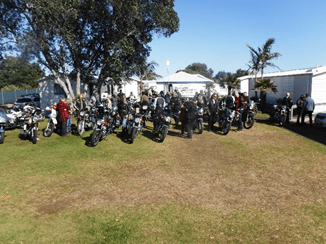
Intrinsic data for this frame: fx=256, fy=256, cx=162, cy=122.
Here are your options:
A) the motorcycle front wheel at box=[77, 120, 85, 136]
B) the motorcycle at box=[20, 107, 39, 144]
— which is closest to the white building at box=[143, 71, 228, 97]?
the motorcycle front wheel at box=[77, 120, 85, 136]

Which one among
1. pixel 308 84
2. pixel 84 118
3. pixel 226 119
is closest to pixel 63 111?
pixel 84 118

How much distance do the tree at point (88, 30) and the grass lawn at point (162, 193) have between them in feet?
26.7

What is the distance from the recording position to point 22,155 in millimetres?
9070

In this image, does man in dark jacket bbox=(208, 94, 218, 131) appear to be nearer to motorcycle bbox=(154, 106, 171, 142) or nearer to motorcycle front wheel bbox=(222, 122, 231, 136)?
motorcycle front wheel bbox=(222, 122, 231, 136)

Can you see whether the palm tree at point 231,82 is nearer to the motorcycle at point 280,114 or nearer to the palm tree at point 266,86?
the palm tree at point 266,86

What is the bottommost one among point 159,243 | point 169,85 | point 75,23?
point 159,243

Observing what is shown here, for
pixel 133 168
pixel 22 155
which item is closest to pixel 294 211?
pixel 133 168

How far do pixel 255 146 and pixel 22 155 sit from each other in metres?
8.92

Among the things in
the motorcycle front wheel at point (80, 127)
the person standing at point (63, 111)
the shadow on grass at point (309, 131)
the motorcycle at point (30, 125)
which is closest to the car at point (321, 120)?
the shadow on grass at point (309, 131)

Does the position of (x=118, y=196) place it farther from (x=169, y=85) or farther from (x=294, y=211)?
(x=169, y=85)

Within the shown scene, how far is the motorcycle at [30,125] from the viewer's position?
10.6 m

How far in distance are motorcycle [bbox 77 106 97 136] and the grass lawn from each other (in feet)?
4.63

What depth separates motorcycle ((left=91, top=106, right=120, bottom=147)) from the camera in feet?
33.3

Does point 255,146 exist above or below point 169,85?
below
